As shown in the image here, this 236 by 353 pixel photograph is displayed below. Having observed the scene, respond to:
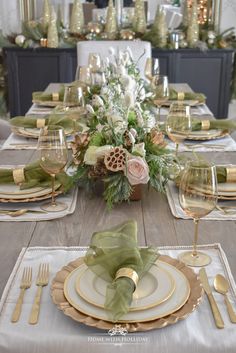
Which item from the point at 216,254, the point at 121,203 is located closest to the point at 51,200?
the point at 121,203

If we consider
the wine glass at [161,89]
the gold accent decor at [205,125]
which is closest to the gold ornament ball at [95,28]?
the wine glass at [161,89]

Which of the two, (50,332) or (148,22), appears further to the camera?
(148,22)

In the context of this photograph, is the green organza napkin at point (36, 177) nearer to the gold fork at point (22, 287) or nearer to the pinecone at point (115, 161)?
the pinecone at point (115, 161)

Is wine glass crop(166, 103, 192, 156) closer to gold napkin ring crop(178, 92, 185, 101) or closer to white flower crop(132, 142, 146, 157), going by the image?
white flower crop(132, 142, 146, 157)

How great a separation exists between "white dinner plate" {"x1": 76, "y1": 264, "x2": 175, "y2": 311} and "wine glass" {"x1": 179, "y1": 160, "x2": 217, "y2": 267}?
118 millimetres

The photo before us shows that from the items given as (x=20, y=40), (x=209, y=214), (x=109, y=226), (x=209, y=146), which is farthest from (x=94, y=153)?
(x=20, y=40)

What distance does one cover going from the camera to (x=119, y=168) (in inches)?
51.3

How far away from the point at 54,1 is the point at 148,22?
848mm

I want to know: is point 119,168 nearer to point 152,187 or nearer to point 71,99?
point 152,187

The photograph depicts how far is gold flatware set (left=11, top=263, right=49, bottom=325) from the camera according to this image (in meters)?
0.85

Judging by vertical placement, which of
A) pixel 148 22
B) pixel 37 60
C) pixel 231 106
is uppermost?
pixel 148 22

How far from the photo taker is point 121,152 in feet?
4.26

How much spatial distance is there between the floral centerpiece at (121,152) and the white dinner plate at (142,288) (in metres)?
0.38

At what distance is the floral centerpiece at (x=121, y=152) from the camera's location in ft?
4.27
